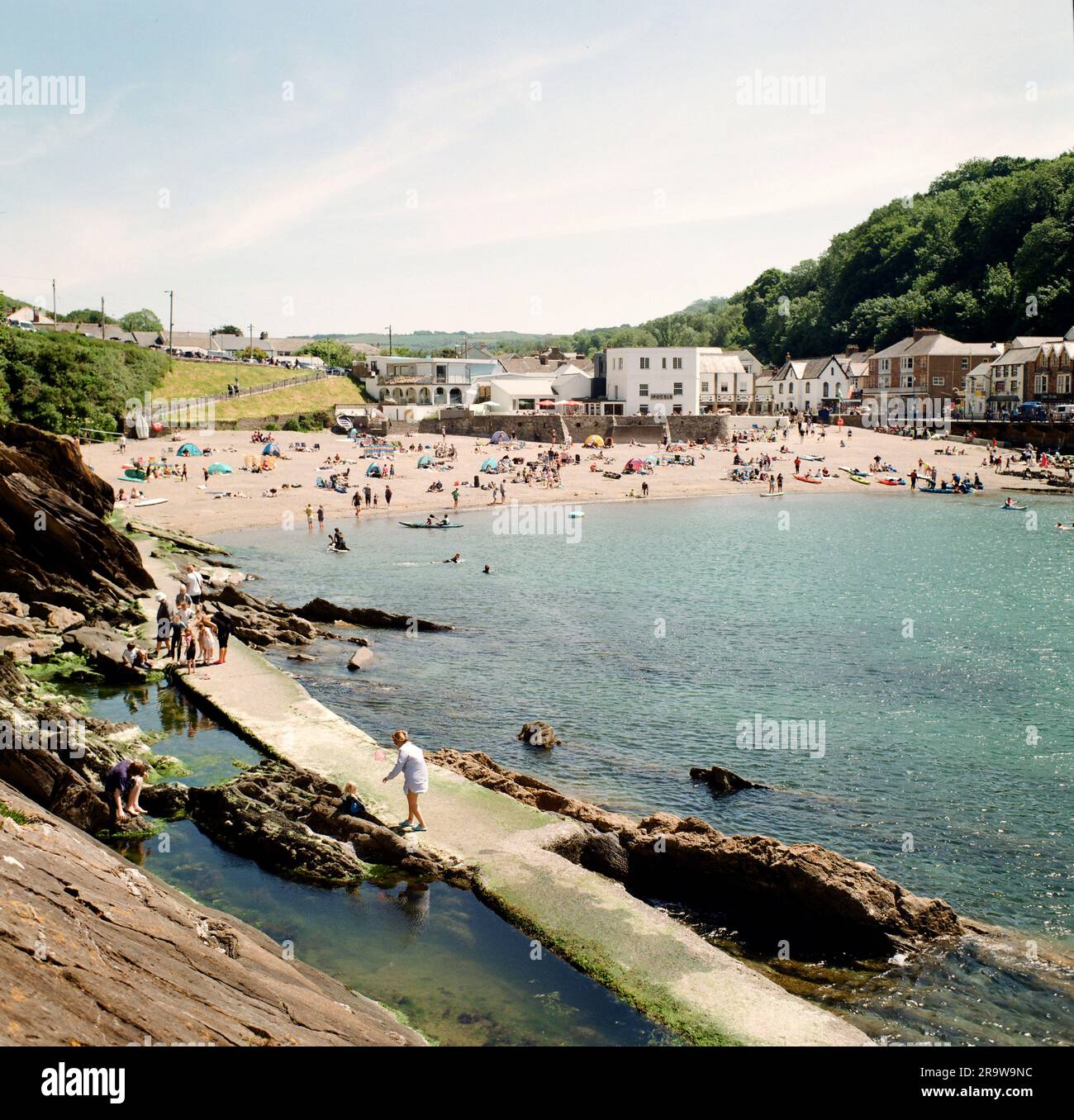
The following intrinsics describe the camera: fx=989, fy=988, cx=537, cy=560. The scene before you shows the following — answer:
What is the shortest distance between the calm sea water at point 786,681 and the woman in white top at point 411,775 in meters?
5.03

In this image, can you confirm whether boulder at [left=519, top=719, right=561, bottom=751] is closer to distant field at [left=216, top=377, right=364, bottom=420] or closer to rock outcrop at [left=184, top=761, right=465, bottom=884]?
rock outcrop at [left=184, top=761, right=465, bottom=884]

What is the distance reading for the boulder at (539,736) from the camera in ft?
74.7

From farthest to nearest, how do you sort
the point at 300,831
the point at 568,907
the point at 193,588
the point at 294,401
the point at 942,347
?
the point at 942,347
the point at 294,401
the point at 193,588
the point at 300,831
the point at 568,907

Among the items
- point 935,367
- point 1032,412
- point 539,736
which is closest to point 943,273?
point 935,367

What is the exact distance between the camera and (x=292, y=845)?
15211mm

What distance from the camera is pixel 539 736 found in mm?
22891

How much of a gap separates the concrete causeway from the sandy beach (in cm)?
4083

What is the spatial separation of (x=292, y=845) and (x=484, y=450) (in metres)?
76.3

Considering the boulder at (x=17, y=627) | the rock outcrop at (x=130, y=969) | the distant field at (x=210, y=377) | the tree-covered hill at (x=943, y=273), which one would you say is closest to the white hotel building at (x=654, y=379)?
the distant field at (x=210, y=377)

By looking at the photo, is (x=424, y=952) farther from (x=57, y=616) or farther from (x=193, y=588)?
(x=57, y=616)

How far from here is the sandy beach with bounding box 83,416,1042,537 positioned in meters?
64.0

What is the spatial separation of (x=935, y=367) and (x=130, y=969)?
424ft
